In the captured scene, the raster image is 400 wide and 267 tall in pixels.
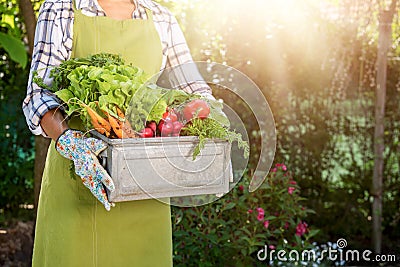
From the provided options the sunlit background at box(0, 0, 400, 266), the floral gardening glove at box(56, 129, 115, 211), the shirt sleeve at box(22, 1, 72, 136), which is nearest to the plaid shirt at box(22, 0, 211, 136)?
the shirt sleeve at box(22, 1, 72, 136)

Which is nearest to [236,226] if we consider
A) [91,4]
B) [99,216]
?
[99,216]

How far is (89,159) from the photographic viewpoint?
1566mm

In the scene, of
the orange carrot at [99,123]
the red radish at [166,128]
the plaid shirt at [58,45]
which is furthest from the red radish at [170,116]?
the plaid shirt at [58,45]

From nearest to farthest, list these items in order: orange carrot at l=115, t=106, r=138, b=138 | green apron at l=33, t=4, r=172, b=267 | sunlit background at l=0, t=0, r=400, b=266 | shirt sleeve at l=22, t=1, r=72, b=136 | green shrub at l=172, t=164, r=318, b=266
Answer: orange carrot at l=115, t=106, r=138, b=138 → shirt sleeve at l=22, t=1, r=72, b=136 → green apron at l=33, t=4, r=172, b=267 → green shrub at l=172, t=164, r=318, b=266 → sunlit background at l=0, t=0, r=400, b=266

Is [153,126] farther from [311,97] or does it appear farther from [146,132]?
[311,97]

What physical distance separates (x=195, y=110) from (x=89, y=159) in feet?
0.90

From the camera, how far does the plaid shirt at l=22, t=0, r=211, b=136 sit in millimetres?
1778

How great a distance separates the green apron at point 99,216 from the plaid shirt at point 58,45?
4 centimetres

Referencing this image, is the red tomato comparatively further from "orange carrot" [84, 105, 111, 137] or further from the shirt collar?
the shirt collar

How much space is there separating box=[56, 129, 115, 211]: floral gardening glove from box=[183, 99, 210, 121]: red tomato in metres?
0.21

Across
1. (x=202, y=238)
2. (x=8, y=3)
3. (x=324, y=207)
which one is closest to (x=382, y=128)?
(x=324, y=207)

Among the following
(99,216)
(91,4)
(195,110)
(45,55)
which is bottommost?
(99,216)

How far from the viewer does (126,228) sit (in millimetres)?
1920

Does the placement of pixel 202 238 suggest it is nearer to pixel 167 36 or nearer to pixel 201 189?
pixel 167 36
